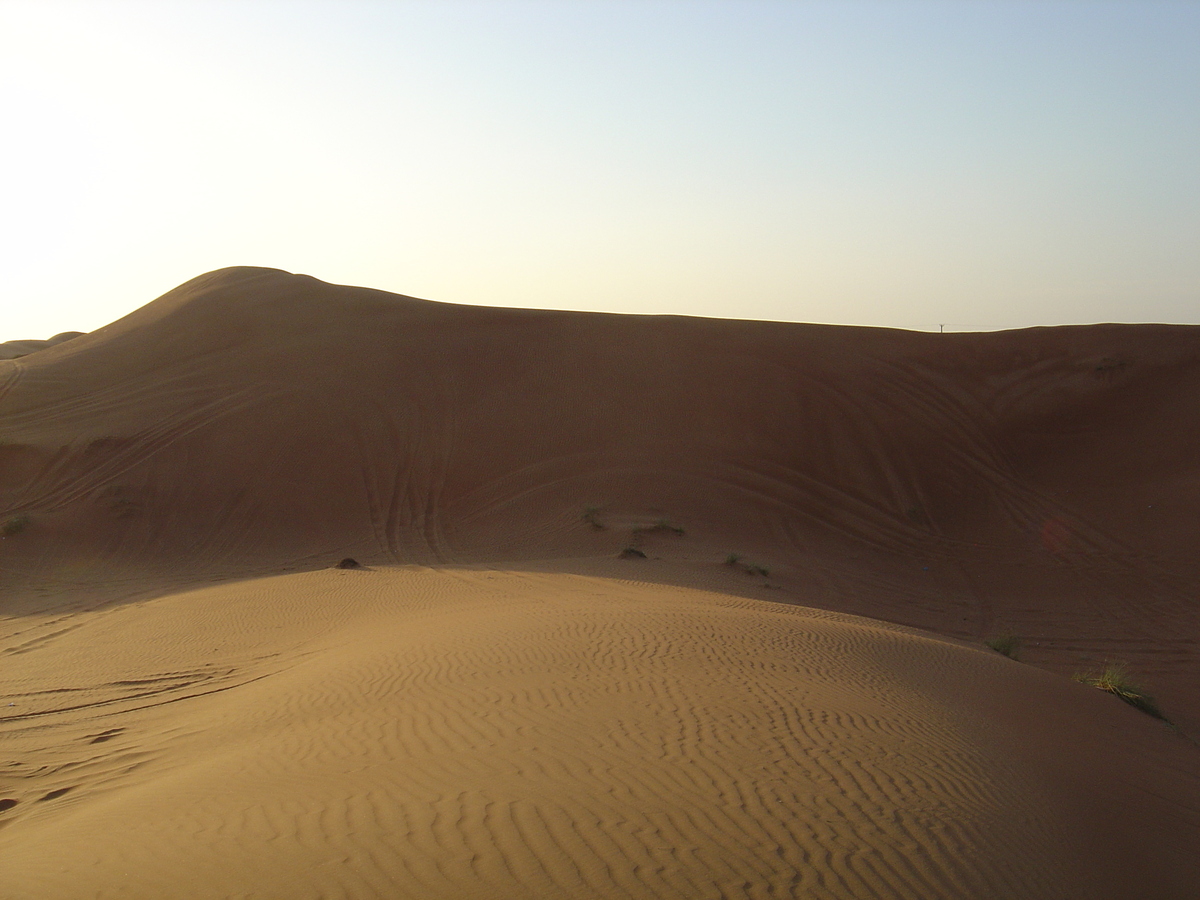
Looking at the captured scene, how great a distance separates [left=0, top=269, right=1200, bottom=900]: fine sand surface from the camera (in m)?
4.55

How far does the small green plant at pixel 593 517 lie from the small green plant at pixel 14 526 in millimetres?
12018

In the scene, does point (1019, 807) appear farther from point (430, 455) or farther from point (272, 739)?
point (430, 455)

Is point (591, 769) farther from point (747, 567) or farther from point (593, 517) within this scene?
point (593, 517)

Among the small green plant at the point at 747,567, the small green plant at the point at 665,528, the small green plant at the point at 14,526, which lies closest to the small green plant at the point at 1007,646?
the small green plant at the point at 747,567

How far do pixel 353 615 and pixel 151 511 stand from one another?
32.8 ft

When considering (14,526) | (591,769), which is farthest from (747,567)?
(14,526)

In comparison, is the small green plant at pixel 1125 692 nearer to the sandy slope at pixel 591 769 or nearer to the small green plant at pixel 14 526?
the sandy slope at pixel 591 769

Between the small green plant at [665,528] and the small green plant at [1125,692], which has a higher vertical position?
the small green plant at [665,528]

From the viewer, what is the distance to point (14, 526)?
18141mm

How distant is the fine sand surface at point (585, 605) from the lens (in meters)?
4.55

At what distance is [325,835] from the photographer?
439 cm

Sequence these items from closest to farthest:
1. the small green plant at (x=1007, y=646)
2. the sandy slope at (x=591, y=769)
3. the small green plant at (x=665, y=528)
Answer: the sandy slope at (x=591, y=769)
the small green plant at (x=1007, y=646)
the small green plant at (x=665, y=528)

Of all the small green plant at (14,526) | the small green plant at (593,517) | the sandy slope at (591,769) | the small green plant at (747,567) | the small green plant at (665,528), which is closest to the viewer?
the sandy slope at (591,769)

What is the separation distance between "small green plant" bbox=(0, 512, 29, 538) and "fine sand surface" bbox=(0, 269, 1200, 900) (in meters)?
0.05
